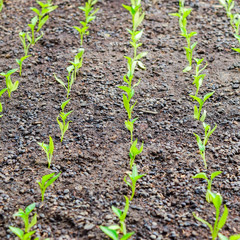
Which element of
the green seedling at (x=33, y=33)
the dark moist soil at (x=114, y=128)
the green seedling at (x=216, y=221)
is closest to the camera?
the green seedling at (x=216, y=221)

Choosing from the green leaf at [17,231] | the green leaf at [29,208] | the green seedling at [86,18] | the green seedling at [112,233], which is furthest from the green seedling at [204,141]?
the green seedling at [86,18]

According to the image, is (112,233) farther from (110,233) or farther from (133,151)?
(133,151)

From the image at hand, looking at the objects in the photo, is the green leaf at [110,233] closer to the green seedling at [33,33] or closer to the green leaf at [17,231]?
the green leaf at [17,231]

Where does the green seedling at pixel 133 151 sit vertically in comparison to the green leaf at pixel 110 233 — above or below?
above

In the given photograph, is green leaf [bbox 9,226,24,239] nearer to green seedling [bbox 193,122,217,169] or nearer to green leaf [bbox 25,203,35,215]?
green leaf [bbox 25,203,35,215]

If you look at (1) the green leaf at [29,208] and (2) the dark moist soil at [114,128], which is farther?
(2) the dark moist soil at [114,128]

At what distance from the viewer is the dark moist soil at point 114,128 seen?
227cm

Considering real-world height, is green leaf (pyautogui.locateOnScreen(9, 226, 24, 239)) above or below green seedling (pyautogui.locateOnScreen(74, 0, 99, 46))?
below

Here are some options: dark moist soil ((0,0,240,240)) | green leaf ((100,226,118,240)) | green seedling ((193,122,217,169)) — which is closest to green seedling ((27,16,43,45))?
dark moist soil ((0,0,240,240))

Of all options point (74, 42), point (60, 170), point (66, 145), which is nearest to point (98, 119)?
point (66, 145)

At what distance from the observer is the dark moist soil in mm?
2268

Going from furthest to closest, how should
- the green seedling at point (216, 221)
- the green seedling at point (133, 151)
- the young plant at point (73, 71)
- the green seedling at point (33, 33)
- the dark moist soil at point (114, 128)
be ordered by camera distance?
the green seedling at point (33, 33)
the young plant at point (73, 71)
the green seedling at point (133, 151)
the dark moist soil at point (114, 128)
the green seedling at point (216, 221)

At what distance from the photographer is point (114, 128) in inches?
114

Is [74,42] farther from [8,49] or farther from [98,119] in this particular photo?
[98,119]
